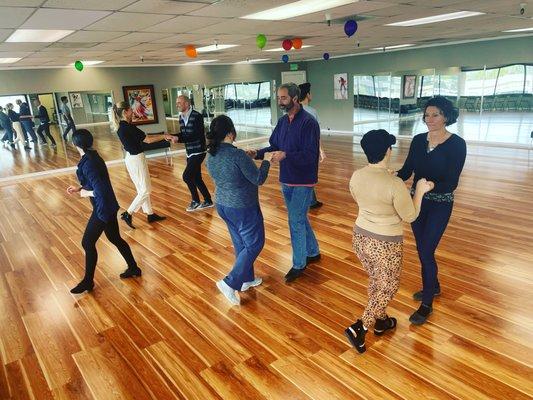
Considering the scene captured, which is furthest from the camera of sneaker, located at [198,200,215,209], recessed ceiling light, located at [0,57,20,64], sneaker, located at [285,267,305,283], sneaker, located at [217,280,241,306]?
recessed ceiling light, located at [0,57,20,64]

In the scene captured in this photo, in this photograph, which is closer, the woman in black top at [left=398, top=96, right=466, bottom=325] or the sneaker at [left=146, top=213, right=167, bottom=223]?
the woman in black top at [left=398, top=96, right=466, bottom=325]

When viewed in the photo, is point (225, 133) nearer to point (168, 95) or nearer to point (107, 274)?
point (107, 274)

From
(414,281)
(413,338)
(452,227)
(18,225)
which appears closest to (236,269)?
(413,338)

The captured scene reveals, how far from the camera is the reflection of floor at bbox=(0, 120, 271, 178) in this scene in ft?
33.8

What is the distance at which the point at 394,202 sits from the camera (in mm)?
2197

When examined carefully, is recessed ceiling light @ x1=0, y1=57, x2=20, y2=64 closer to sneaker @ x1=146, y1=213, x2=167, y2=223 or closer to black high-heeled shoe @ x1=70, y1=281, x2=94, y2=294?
sneaker @ x1=146, y1=213, x2=167, y2=223

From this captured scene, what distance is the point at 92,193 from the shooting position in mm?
3395

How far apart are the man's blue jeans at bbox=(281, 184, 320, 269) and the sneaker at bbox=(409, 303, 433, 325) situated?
44.3 inches

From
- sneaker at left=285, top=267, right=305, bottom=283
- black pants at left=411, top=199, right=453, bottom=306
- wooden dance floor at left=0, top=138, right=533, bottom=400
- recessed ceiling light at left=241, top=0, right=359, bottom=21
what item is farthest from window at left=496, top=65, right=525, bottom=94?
sneaker at left=285, top=267, right=305, bottom=283

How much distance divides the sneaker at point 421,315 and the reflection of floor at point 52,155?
10146mm

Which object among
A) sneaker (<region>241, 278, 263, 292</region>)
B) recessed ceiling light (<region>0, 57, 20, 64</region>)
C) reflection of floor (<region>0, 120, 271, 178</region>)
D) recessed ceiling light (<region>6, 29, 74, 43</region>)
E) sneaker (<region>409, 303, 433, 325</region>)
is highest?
recessed ceiling light (<region>6, 29, 74, 43</region>)

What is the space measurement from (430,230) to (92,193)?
2828mm

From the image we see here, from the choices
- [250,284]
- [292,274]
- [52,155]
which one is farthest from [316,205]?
[52,155]

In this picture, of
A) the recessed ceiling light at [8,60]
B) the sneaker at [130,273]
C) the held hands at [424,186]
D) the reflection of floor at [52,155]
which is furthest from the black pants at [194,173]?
the reflection of floor at [52,155]
